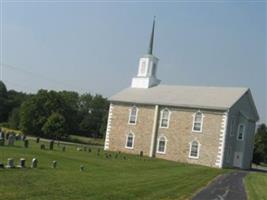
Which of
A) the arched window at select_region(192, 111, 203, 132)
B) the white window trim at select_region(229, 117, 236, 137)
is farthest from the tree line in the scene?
the white window trim at select_region(229, 117, 236, 137)

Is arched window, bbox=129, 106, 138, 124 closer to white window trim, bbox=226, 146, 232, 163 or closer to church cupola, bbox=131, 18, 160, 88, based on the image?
church cupola, bbox=131, 18, 160, 88

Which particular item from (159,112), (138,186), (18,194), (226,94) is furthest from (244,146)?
(18,194)

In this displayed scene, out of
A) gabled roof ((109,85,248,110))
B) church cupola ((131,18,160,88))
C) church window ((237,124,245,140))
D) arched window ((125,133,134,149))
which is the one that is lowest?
arched window ((125,133,134,149))

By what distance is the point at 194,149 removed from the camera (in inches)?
2108

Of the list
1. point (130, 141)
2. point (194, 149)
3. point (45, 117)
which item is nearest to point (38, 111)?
point (45, 117)

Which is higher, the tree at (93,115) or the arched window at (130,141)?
the tree at (93,115)

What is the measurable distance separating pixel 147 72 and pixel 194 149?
14653 millimetres

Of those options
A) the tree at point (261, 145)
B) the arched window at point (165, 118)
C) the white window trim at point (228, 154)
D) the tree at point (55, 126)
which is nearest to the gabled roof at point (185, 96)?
the arched window at point (165, 118)

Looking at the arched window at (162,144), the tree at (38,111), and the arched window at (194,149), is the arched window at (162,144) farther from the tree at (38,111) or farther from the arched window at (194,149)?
the tree at (38,111)

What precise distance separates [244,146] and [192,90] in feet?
28.8

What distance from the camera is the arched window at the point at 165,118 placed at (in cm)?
5650

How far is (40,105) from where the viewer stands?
83.4 metres

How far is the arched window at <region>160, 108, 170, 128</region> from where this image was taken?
56503mm

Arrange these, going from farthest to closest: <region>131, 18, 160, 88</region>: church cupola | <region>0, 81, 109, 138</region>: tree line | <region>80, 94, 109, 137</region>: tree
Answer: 1. <region>80, 94, 109, 137</region>: tree
2. <region>0, 81, 109, 138</region>: tree line
3. <region>131, 18, 160, 88</region>: church cupola
